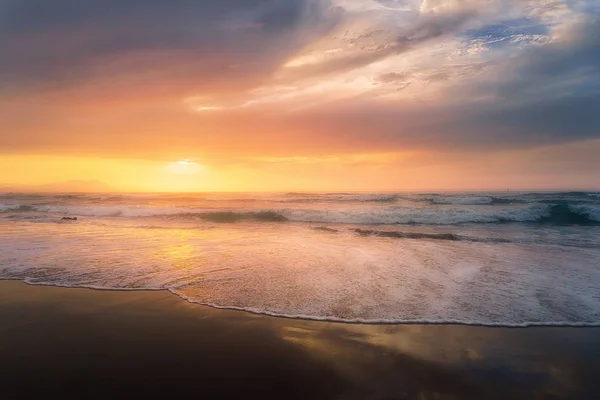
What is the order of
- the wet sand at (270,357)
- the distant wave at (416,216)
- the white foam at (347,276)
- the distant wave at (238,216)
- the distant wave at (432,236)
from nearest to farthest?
1. the wet sand at (270,357)
2. the white foam at (347,276)
3. the distant wave at (432,236)
4. the distant wave at (416,216)
5. the distant wave at (238,216)

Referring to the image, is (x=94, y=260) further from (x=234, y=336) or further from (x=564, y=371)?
(x=564, y=371)

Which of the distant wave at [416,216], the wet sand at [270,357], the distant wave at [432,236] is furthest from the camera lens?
the distant wave at [416,216]

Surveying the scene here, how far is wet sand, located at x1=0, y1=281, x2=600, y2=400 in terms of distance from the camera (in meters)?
4.05

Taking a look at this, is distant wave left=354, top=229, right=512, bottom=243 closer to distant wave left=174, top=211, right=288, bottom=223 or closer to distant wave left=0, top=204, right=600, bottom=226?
distant wave left=0, top=204, right=600, bottom=226

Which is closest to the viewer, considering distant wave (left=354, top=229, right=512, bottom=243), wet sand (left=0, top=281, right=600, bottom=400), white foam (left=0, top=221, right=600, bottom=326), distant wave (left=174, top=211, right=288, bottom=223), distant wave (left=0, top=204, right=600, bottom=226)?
wet sand (left=0, top=281, right=600, bottom=400)

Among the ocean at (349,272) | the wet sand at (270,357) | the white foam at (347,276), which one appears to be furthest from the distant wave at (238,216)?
the wet sand at (270,357)

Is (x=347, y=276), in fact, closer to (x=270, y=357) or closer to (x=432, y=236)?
(x=270, y=357)

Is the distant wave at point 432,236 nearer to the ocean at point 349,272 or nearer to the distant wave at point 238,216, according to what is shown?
the ocean at point 349,272

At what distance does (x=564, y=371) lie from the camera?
178 inches

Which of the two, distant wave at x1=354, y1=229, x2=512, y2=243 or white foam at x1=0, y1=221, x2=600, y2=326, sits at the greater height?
white foam at x1=0, y1=221, x2=600, y2=326

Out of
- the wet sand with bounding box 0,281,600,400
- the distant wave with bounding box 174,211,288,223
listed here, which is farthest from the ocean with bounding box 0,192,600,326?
the distant wave with bounding box 174,211,288,223

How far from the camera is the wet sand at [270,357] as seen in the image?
4.05m

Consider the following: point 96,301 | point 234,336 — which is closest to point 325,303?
point 234,336

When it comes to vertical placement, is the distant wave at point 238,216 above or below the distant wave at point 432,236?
above
